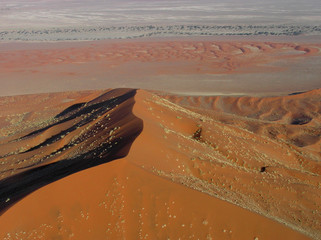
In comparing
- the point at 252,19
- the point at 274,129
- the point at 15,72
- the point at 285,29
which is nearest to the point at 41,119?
the point at 274,129

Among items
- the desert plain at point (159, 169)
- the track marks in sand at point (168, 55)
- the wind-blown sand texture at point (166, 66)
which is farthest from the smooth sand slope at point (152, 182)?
the track marks in sand at point (168, 55)

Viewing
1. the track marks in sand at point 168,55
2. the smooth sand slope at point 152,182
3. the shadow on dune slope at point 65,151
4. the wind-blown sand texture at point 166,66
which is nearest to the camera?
the smooth sand slope at point 152,182

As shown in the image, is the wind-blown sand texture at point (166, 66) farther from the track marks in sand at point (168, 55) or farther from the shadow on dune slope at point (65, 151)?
the shadow on dune slope at point (65, 151)

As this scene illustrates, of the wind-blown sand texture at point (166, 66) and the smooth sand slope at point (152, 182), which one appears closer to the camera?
the smooth sand slope at point (152, 182)

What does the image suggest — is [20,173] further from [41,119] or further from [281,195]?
[41,119]

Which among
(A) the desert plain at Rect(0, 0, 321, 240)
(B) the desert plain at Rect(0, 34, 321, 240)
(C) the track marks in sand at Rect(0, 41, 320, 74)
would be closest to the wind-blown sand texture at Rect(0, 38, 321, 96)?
(C) the track marks in sand at Rect(0, 41, 320, 74)

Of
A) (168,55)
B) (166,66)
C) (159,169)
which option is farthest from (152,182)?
(168,55)

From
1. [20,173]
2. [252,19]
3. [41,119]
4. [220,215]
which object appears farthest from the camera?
[252,19]
